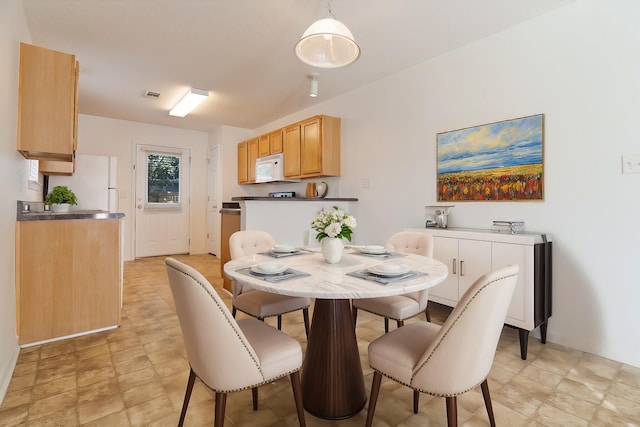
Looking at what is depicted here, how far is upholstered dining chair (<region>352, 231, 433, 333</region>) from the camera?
6.25 ft

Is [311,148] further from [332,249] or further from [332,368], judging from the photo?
[332,368]

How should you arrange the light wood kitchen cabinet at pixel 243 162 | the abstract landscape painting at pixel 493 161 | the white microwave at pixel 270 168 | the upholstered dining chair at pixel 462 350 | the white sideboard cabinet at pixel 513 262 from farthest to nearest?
the light wood kitchen cabinet at pixel 243 162 → the white microwave at pixel 270 168 → the abstract landscape painting at pixel 493 161 → the white sideboard cabinet at pixel 513 262 → the upholstered dining chair at pixel 462 350

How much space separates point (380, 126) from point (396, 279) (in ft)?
8.99

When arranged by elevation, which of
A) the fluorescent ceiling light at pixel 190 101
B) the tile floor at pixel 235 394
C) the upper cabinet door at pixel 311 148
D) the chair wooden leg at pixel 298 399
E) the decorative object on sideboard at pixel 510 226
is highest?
the fluorescent ceiling light at pixel 190 101

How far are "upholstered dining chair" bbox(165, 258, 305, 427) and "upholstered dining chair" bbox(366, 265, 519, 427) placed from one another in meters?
0.52

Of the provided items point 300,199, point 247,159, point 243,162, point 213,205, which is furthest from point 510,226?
point 213,205

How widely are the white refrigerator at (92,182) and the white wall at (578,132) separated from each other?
15.7ft

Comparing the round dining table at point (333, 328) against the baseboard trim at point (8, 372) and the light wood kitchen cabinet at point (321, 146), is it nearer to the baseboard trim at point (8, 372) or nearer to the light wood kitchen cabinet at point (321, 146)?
the baseboard trim at point (8, 372)

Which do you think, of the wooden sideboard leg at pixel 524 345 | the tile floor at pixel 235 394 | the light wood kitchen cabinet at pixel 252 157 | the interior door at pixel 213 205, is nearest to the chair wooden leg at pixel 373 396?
the tile floor at pixel 235 394

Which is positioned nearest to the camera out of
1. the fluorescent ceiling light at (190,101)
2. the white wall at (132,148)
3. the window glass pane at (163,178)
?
the fluorescent ceiling light at (190,101)

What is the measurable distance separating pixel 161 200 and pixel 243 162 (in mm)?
1791

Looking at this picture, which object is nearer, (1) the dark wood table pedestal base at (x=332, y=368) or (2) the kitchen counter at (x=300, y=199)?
(1) the dark wood table pedestal base at (x=332, y=368)

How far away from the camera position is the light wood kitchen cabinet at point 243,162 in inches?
228

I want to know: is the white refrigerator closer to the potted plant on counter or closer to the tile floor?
the potted plant on counter
